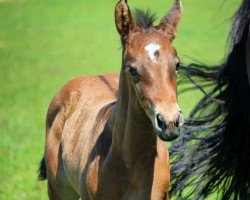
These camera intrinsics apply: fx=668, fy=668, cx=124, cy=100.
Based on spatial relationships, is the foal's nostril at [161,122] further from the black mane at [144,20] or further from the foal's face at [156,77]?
the black mane at [144,20]

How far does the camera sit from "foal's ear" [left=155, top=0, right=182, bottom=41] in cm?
394

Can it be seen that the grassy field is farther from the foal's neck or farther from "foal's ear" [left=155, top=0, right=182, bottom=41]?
the foal's neck

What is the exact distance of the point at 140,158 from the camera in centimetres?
416

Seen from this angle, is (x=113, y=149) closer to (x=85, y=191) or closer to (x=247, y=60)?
(x=85, y=191)

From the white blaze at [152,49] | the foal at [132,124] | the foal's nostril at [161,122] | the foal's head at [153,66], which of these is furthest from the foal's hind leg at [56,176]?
the foal's nostril at [161,122]

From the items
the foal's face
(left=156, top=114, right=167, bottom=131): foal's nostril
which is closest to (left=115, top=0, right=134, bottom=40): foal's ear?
the foal's face

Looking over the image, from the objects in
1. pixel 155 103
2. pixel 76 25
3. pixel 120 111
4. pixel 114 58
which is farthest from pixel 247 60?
pixel 76 25

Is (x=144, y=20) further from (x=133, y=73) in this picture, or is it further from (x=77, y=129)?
(x=77, y=129)

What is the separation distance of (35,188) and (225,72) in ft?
9.44

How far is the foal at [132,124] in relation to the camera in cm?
365

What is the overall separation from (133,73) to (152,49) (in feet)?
0.59

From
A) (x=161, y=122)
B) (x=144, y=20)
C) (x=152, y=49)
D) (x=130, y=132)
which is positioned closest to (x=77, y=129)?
(x=130, y=132)

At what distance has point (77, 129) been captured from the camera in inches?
203

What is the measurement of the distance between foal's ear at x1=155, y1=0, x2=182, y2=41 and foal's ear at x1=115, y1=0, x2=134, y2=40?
17cm
